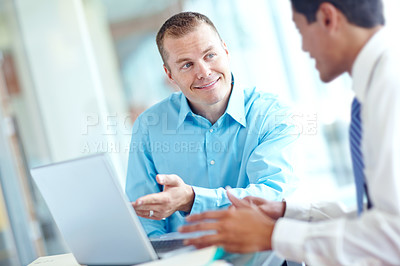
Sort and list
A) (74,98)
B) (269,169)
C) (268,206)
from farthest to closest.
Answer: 1. (74,98)
2. (269,169)
3. (268,206)

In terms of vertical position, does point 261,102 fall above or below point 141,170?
above

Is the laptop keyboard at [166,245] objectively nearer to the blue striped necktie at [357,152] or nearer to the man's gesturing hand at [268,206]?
the man's gesturing hand at [268,206]

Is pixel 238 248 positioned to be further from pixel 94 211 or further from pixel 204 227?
pixel 94 211

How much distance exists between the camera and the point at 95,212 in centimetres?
115

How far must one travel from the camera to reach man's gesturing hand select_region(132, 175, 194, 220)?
1.30m

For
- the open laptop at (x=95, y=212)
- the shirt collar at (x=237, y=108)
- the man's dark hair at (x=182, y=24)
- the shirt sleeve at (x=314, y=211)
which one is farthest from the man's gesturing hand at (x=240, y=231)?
the man's dark hair at (x=182, y=24)

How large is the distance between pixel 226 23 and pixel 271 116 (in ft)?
11.3

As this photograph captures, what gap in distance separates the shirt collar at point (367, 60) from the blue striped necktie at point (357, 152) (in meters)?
0.08

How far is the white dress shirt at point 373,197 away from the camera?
90 centimetres

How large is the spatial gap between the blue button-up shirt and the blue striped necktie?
1.74 ft

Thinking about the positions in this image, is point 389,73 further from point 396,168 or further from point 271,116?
point 271,116

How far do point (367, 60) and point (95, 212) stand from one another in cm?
75

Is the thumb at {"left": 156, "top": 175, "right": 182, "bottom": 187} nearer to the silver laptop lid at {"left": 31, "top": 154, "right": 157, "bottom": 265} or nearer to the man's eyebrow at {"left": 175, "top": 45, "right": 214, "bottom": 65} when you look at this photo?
the silver laptop lid at {"left": 31, "top": 154, "right": 157, "bottom": 265}

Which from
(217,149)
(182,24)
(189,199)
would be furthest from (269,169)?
(182,24)
